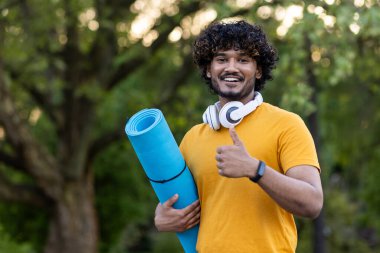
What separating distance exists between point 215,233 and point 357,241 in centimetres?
1453

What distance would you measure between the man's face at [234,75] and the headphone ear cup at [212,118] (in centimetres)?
6

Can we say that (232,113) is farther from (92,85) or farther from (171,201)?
(92,85)

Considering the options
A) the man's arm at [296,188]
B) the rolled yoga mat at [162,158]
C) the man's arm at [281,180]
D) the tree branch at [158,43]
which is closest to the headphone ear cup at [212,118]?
the rolled yoga mat at [162,158]

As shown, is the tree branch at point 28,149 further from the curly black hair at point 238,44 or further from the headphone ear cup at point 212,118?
the headphone ear cup at point 212,118

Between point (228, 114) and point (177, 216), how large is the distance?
452 millimetres

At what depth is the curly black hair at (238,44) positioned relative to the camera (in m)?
3.03

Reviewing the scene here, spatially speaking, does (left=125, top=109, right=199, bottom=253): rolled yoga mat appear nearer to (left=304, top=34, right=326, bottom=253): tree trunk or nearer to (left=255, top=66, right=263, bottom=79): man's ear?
(left=255, top=66, right=263, bottom=79): man's ear

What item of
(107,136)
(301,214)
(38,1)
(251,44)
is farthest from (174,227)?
(107,136)

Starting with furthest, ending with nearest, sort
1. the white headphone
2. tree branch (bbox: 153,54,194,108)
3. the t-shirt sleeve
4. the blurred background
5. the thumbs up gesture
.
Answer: tree branch (bbox: 153,54,194,108) → the blurred background → the white headphone → the t-shirt sleeve → the thumbs up gesture

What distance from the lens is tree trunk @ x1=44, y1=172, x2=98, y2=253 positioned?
1234cm

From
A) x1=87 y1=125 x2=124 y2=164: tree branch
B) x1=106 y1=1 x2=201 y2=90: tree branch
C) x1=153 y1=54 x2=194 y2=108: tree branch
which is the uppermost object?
x1=106 y1=1 x2=201 y2=90: tree branch

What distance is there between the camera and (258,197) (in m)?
2.84

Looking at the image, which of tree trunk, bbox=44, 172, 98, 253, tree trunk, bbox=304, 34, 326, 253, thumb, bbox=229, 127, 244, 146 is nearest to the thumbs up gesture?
thumb, bbox=229, 127, 244, 146

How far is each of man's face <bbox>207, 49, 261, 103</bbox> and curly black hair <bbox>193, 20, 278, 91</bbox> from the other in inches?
1.1
